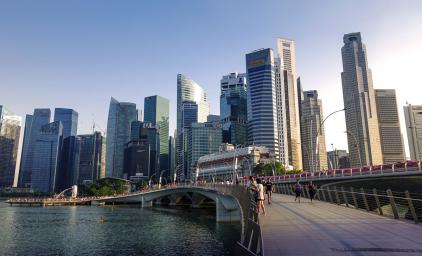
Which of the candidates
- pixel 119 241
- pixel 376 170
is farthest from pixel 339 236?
pixel 376 170

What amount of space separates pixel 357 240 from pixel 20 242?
40.0 m

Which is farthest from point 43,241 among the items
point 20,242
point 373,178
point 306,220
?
point 373,178

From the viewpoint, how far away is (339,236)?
560 inches

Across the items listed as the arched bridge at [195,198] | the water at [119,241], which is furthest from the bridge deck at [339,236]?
the arched bridge at [195,198]

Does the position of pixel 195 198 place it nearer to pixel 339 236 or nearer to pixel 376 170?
pixel 376 170

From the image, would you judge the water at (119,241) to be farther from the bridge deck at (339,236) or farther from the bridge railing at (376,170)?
the bridge deck at (339,236)

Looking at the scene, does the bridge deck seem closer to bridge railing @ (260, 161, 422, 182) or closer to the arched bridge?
bridge railing @ (260, 161, 422, 182)

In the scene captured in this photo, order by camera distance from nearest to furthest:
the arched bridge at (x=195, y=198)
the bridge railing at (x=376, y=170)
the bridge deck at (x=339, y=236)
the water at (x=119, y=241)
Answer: the bridge deck at (x=339, y=236), the water at (x=119, y=241), the bridge railing at (x=376, y=170), the arched bridge at (x=195, y=198)

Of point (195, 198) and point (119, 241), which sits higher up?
point (195, 198)

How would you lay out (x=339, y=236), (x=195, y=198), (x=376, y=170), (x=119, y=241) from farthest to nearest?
(x=195, y=198)
(x=376, y=170)
(x=119, y=241)
(x=339, y=236)

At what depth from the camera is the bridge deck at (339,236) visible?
11664 mm

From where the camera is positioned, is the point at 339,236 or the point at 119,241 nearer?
the point at 339,236

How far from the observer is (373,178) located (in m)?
47.4

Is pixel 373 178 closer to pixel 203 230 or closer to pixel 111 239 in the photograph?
pixel 203 230
